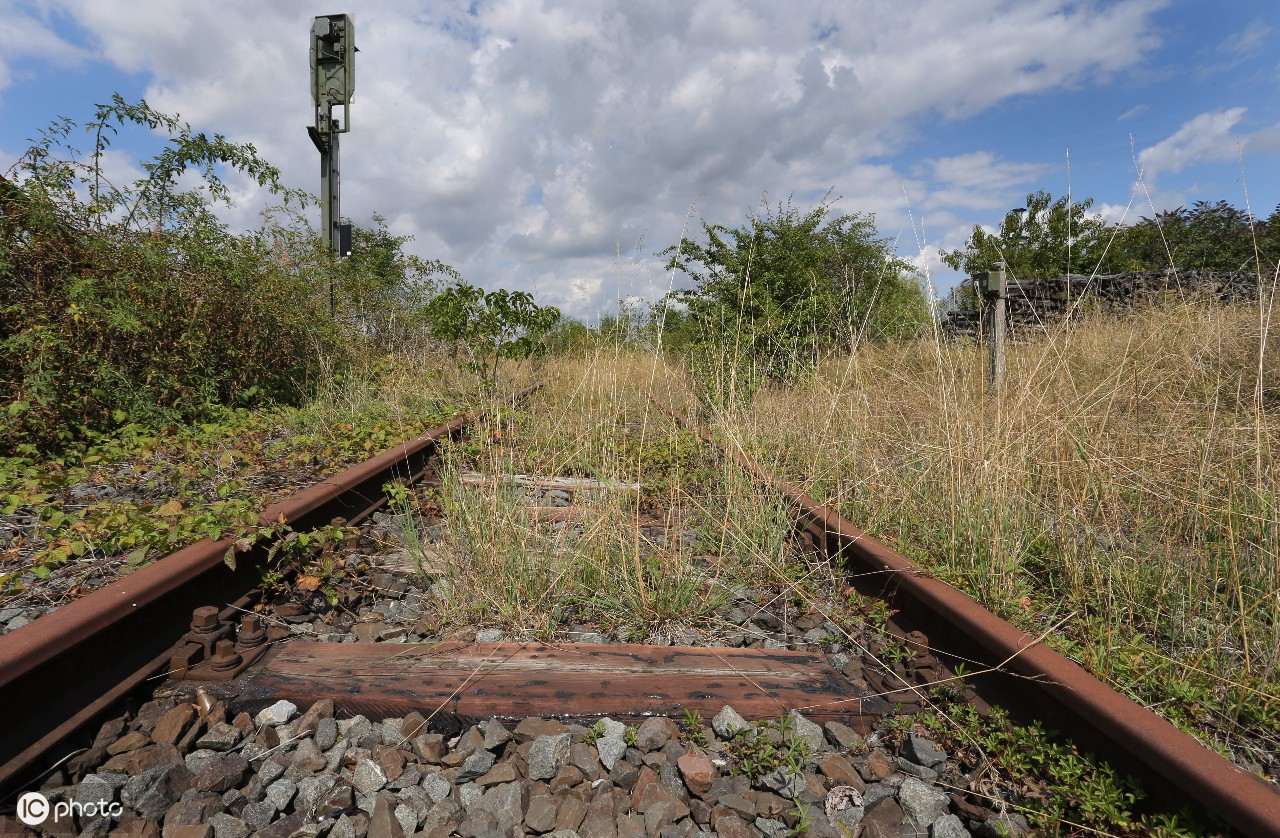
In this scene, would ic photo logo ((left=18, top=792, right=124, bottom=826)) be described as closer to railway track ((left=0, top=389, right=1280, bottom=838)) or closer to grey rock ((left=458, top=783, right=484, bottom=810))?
railway track ((left=0, top=389, right=1280, bottom=838))

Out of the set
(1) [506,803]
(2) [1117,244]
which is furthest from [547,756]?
(2) [1117,244]

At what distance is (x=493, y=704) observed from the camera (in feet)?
6.27

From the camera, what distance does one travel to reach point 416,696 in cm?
193

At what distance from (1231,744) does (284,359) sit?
7504mm

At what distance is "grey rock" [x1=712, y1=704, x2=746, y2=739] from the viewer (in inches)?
73.0

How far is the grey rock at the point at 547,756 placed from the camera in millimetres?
1714

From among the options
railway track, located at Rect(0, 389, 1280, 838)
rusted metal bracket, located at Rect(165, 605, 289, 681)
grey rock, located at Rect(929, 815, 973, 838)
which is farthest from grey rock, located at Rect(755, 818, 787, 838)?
rusted metal bracket, located at Rect(165, 605, 289, 681)

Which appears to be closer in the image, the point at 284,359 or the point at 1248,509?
the point at 1248,509

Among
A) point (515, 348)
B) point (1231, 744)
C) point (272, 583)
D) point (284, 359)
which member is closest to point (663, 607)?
point (272, 583)

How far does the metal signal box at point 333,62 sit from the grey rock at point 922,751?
1109 centimetres

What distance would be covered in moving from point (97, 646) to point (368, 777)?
89 cm

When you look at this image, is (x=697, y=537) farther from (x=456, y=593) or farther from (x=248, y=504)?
(x=248, y=504)

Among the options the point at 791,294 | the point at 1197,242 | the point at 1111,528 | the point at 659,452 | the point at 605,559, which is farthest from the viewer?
the point at 1197,242

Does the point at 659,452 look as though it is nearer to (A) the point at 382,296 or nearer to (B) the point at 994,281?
(B) the point at 994,281
